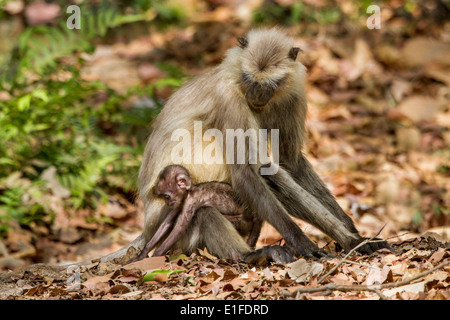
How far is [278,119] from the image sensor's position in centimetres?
584

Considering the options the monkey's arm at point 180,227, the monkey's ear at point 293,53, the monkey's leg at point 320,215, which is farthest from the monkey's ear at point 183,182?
the monkey's ear at point 293,53

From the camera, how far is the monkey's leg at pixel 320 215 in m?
5.35

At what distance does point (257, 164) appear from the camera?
546 cm

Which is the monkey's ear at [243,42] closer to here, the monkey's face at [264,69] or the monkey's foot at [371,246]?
the monkey's face at [264,69]

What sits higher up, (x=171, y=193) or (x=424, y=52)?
(x=424, y=52)

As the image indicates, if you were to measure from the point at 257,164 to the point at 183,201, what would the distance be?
0.75m

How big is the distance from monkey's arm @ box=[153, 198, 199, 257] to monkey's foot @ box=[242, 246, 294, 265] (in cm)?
76

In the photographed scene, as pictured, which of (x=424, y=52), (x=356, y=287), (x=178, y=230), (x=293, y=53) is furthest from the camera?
(x=424, y=52)

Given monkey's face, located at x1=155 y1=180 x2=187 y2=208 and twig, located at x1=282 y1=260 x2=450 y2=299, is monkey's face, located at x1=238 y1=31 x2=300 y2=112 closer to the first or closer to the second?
monkey's face, located at x1=155 y1=180 x2=187 y2=208

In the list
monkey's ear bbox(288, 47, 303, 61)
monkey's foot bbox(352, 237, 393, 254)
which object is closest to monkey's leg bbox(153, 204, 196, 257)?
monkey's foot bbox(352, 237, 393, 254)

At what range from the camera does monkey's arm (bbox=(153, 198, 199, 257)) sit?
5.44 metres

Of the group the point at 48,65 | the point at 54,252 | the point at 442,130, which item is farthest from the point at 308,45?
the point at 54,252

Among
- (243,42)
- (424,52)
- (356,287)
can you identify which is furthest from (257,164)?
(424,52)

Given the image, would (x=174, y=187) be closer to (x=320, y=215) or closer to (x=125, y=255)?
(x=125, y=255)
